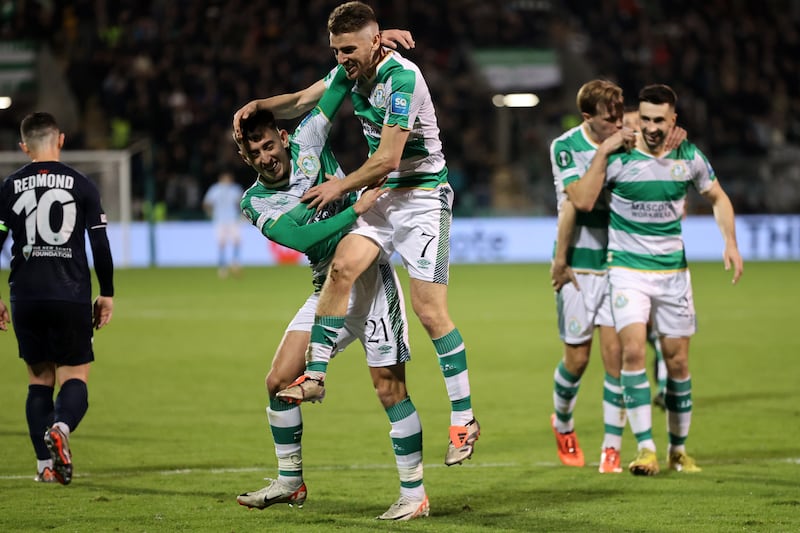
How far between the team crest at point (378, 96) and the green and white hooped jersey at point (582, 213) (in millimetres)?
2079

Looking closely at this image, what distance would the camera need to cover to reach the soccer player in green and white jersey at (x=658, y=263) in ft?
23.6

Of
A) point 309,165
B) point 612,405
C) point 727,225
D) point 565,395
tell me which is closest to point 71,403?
point 309,165

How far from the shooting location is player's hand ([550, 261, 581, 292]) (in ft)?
25.1

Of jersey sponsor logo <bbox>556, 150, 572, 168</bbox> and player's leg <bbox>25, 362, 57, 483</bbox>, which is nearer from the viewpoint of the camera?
player's leg <bbox>25, 362, 57, 483</bbox>

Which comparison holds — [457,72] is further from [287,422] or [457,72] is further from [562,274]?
[287,422]

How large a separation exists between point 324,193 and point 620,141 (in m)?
2.27

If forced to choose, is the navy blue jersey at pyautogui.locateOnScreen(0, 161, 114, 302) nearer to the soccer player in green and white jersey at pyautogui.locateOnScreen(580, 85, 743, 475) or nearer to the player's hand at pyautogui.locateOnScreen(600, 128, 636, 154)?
the player's hand at pyautogui.locateOnScreen(600, 128, 636, 154)

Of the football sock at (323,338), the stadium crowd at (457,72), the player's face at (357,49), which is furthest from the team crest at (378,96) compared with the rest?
the stadium crowd at (457,72)

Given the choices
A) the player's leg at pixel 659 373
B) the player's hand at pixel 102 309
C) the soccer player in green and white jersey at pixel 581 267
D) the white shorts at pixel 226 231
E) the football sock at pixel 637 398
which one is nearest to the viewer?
the player's hand at pixel 102 309

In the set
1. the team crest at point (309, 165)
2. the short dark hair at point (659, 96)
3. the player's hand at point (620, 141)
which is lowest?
the team crest at point (309, 165)

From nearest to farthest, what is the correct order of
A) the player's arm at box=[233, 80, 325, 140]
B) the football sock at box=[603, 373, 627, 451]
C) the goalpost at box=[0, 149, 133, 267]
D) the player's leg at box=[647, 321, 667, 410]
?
the player's arm at box=[233, 80, 325, 140], the football sock at box=[603, 373, 627, 451], the player's leg at box=[647, 321, 667, 410], the goalpost at box=[0, 149, 133, 267]

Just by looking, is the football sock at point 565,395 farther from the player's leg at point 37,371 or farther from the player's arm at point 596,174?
the player's leg at point 37,371

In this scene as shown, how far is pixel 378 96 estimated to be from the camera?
5820 millimetres

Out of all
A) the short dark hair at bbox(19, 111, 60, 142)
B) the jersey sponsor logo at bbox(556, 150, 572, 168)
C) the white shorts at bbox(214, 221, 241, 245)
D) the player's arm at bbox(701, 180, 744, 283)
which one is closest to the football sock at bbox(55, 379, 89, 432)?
the short dark hair at bbox(19, 111, 60, 142)
